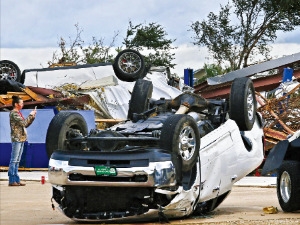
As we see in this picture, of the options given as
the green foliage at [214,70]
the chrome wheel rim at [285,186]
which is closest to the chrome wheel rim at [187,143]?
the chrome wheel rim at [285,186]

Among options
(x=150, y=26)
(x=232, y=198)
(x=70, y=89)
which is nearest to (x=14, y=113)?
(x=232, y=198)

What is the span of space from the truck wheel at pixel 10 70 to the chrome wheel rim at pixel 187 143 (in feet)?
59.6

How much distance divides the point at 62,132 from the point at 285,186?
3.39 metres

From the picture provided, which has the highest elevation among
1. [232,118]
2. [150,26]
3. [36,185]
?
[150,26]

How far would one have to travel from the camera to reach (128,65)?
2720 cm

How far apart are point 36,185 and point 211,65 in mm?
32202

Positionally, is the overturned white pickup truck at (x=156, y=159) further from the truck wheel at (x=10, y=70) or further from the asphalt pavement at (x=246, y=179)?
the truck wheel at (x=10, y=70)

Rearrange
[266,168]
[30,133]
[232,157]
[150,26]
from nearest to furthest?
[232,157] → [266,168] → [30,133] → [150,26]

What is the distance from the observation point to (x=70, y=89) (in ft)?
94.4

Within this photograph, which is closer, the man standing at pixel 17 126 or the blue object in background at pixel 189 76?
the man standing at pixel 17 126

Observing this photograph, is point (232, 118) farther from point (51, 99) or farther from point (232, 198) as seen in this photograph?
point (51, 99)

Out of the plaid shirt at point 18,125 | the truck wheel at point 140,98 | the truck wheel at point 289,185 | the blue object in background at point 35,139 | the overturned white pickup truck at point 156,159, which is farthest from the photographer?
the blue object in background at point 35,139

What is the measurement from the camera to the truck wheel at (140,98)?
13.2m

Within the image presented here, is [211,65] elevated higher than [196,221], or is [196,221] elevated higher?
[211,65]
